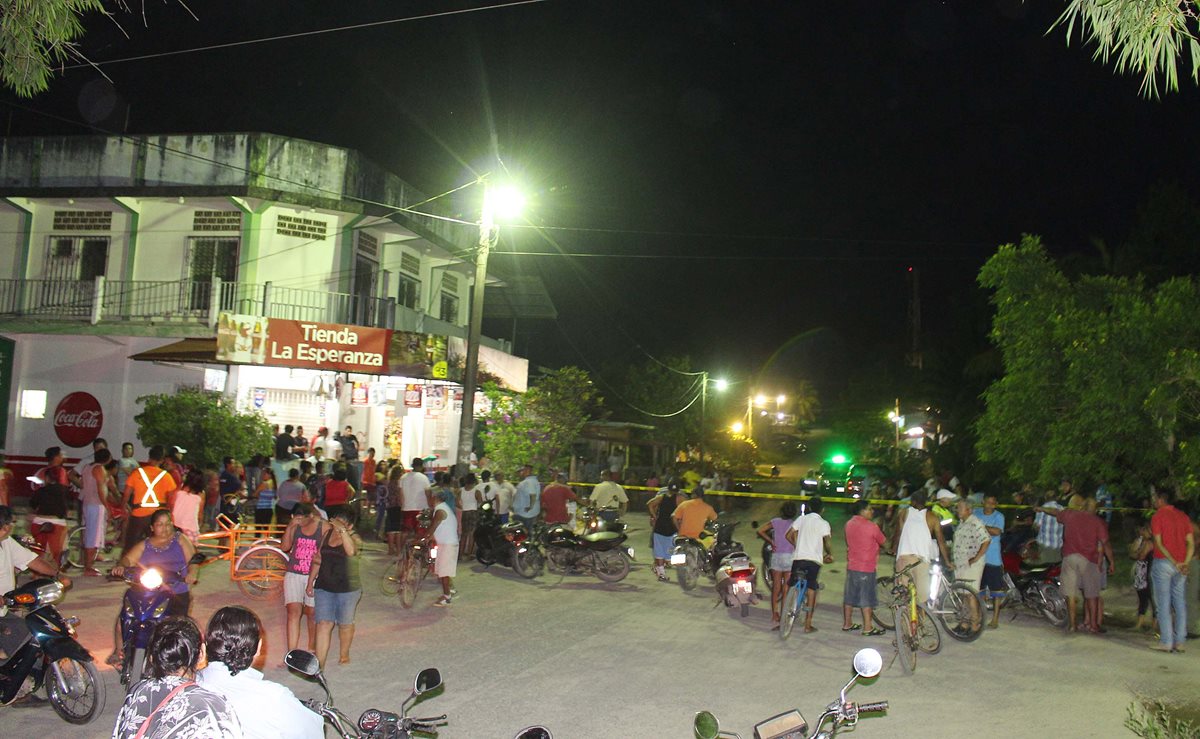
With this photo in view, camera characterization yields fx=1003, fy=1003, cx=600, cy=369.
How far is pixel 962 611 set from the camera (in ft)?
40.1

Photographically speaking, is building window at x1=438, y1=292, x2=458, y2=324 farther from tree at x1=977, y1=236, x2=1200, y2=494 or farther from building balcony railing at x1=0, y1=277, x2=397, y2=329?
tree at x1=977, y1=236, x2=1200, y2=494

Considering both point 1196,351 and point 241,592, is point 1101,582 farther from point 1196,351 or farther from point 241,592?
point 241,592

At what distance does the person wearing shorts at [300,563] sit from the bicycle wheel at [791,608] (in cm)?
548

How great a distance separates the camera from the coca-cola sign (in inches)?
984

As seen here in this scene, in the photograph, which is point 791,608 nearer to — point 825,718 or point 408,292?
point 825,718

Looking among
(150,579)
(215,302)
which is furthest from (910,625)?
(215,302)

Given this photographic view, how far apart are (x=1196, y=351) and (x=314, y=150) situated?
20.1 metres

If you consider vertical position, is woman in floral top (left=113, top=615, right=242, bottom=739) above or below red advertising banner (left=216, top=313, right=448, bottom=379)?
below

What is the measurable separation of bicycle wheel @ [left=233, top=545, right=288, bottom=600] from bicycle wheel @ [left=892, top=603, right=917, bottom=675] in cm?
820

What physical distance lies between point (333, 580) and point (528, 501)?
9.66 meters

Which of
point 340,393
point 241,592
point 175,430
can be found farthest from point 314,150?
point 241,592

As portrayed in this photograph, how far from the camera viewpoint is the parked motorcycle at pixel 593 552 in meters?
16.3

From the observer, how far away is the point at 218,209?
25500 mm

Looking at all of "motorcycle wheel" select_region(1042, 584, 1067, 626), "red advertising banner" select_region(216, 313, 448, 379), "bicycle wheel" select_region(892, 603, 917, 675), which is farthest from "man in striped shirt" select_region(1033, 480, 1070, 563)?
"red advertising banner" select_region(216, 313, 448, 379)
